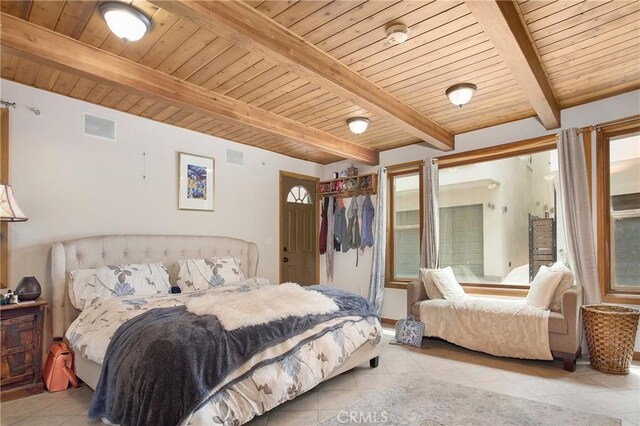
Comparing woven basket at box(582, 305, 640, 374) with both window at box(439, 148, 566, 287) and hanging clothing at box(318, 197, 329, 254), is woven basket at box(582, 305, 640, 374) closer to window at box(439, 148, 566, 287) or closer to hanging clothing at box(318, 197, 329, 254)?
window at box(439, 148, 566, 287)

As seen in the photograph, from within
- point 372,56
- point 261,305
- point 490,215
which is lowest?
point 261,305

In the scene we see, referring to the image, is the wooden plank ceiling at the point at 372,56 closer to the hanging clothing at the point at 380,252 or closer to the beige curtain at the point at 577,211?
the beige curtain at the point at 577,211

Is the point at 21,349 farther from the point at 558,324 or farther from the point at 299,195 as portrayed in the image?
the point at 558,324

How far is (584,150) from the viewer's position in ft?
12.0

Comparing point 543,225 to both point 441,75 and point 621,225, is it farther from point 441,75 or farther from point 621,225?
point 441,75

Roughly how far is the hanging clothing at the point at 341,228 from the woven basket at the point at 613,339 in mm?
3330

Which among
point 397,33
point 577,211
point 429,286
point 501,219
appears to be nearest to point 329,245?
point 429,286

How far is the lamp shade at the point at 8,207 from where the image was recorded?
263cm

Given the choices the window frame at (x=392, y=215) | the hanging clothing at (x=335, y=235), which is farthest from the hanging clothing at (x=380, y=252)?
the hanging clothing at (x=335, y=235)

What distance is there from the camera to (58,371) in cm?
281

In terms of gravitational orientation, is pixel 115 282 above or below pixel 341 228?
below

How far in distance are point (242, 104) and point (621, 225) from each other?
4098 millimetres

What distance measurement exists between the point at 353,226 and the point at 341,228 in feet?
0.76

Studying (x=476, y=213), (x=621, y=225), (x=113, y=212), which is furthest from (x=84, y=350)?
(x=621, y=225)
